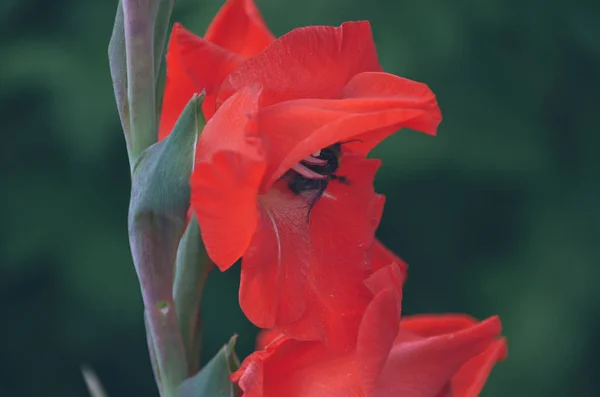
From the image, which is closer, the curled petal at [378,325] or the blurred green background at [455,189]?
the curled petal at [378,325]

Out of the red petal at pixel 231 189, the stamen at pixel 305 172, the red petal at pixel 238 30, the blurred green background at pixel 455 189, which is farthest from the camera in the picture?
the blurred green background at pixel 455 189

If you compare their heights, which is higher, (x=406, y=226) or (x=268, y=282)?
(x=268, y=282)

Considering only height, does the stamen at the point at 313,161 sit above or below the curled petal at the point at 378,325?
above

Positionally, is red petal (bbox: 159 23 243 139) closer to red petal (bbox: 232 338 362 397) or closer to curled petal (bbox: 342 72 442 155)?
curled petal (bbox: 342 72 442 155)

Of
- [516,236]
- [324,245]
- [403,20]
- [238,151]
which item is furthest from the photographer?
[516,236]

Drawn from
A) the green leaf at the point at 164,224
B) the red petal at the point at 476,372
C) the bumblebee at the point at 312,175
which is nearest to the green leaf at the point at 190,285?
the green leaf at the point at 164,224

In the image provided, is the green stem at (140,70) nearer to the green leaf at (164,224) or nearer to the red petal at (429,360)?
the green leaf at (164,224)

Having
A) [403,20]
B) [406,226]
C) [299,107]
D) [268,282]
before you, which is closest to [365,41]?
[299,107]

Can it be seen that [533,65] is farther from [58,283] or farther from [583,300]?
[58,283]
